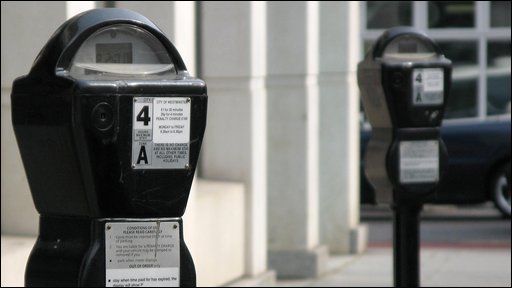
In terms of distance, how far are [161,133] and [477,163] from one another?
33.6 feet

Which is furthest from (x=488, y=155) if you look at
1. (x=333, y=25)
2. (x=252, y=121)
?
(x=252, y=121)

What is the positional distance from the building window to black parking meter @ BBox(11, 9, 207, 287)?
1079cm

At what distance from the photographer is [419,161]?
20.4 feet

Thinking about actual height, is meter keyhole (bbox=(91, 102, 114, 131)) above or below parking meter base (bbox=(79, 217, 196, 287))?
above

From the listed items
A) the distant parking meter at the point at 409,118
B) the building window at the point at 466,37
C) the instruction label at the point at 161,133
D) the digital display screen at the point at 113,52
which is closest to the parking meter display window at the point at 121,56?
the digital display screen at the point at 113,52

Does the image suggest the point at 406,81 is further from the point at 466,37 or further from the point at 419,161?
the point at 466,37

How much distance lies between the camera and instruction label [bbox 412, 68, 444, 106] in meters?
6.17

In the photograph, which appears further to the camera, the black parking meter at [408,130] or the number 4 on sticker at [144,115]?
the black parking meter at [408,130]

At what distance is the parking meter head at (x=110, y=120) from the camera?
10.9 feet

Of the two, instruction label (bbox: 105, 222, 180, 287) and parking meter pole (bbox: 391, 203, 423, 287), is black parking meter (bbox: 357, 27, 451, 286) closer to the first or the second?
parking meter pole (bbox: 391, 203, 423, 287)

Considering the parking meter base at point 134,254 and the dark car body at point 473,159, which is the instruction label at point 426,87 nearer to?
the parking meter base at point 134,254

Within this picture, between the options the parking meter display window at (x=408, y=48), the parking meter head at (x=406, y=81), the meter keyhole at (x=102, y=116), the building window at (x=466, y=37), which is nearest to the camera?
the meter keyhole at (x=102, y=116)

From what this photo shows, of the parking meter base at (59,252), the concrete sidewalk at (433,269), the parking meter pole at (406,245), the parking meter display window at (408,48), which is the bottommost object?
the concrete sidewalk at (433,269)

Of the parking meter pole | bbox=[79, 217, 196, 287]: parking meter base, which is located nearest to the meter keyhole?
bbox=[79, 217, 196, 287]: parking meter base
